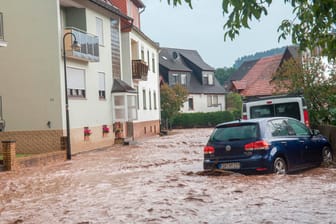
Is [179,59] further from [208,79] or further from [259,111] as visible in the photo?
[259,111]

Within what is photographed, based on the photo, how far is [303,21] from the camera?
6.28m

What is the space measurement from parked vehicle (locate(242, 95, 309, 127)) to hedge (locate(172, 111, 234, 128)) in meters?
42.4

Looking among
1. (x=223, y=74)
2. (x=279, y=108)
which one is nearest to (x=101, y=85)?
(x=279, y=108)

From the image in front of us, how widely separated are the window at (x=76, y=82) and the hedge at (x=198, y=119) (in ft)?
110

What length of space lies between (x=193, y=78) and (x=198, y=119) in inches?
459

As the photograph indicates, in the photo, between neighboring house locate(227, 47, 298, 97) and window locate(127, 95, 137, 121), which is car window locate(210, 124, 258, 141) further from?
Result: neighboring house locate(227, 47, 298, 97)

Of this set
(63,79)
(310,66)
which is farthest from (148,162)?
(310,66)

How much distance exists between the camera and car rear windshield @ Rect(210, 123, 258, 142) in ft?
40.6

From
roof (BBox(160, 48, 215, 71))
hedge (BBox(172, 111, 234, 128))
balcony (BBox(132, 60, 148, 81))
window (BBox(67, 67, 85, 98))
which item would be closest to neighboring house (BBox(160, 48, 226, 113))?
roof (BBox(160, 48, 215, 71))

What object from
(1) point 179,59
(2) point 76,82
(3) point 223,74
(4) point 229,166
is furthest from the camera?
(3) point 223,74

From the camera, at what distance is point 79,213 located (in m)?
9.08

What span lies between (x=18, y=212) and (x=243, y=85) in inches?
2458

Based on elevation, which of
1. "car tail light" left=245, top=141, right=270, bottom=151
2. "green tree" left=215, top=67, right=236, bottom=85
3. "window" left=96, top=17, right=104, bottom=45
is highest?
"green tree" left=215, top=67, right=236, bottom=85

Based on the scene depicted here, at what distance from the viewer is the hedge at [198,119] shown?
60531 mm
